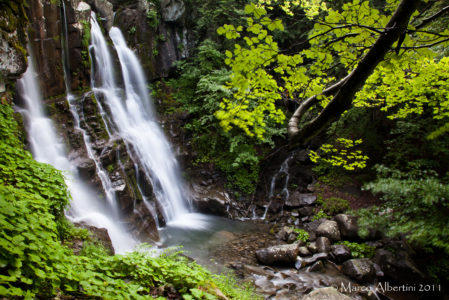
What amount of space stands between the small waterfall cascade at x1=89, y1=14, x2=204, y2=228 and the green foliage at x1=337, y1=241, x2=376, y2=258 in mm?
5319

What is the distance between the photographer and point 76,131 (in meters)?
8.45

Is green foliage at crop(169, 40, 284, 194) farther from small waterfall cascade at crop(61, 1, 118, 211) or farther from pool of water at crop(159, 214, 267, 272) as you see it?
small waterfall cascade at crop(61, 1, 118, 211)

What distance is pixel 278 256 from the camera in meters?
6.61

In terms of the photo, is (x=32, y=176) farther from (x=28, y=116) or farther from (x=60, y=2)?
(x=60, y=2)

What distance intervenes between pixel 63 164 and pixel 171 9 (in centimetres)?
1167

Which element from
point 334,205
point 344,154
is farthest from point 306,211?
point 344,154

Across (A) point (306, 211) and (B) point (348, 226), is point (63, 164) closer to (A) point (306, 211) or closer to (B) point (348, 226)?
(A) point (306, 211)

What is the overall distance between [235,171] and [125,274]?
30.3 feet

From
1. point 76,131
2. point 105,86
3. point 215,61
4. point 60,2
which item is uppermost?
point 60,2

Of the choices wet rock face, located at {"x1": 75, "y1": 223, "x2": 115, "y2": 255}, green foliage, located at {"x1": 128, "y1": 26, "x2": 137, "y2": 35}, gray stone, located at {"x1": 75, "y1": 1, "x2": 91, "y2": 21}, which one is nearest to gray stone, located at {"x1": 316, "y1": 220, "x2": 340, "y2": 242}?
wet rock face, located at {"x1": 75, "y1": 223, "x2": 115, "y2": 255}

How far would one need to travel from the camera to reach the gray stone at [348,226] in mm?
7348

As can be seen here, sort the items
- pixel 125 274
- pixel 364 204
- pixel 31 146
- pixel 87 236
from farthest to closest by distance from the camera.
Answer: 1. pixel 364 204
2. pixel 31 146
3. pixel 87 236
4. pixel 125 274

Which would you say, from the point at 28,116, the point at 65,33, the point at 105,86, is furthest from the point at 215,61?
the point at 28,116

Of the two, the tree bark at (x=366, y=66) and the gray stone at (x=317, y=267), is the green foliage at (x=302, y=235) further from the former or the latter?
the tree bark at (x=366, y=66)
